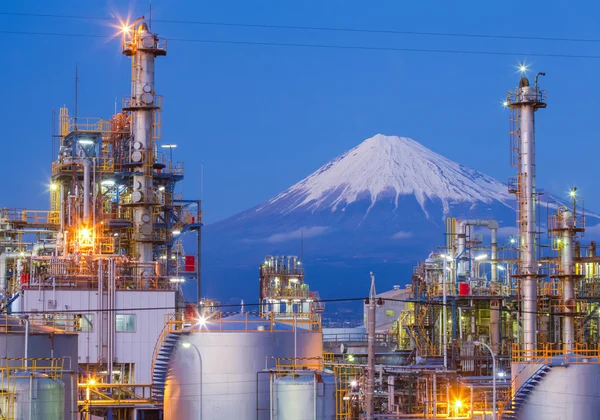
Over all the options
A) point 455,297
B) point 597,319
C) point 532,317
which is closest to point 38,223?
point 455,297

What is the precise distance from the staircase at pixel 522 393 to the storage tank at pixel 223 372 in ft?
26.0

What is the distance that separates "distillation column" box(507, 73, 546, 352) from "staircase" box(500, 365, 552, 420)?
15.6 meters

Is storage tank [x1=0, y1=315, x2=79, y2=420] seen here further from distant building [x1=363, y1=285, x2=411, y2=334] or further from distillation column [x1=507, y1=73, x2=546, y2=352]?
distant building [x1=363, y1=285, x2=411, y2=334]

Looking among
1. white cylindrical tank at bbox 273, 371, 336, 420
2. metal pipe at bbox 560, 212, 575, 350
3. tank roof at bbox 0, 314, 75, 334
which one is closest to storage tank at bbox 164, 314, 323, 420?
white cylindrical tank at bbox 273, 371, 336, 420

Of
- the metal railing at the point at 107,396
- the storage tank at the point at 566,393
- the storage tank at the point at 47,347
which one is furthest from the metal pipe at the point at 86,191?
the storage tank at the point at 566,393

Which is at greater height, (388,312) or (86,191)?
(86,191)

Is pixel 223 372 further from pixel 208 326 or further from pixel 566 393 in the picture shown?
pixel 566 393

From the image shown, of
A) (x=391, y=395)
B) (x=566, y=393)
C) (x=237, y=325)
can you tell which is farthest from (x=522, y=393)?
(x=237, y=325)

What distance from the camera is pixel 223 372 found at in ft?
126

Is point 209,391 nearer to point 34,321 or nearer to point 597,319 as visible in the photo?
point 34,321

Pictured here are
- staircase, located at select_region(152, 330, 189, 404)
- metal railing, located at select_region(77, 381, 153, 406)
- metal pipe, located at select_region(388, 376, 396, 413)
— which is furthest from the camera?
metal pipe, located at select_region(388, 376, 396, 413)

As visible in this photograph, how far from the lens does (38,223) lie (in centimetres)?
6581

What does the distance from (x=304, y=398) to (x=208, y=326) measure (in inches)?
226

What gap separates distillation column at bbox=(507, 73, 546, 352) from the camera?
56000 mm
